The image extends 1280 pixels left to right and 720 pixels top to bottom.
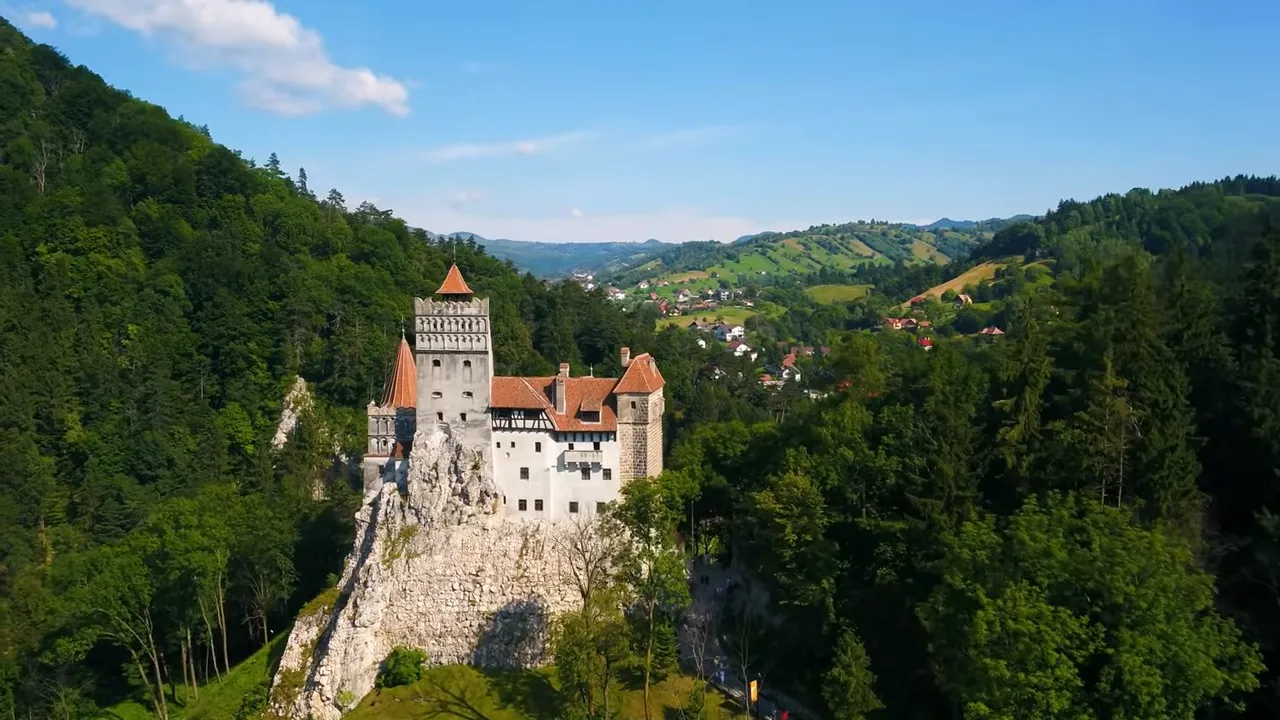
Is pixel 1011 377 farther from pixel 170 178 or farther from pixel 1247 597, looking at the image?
pixel 170 178

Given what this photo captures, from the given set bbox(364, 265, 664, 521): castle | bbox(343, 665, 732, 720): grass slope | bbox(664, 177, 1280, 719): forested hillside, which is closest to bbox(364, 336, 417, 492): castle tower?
bbox(364, 265, 664, 521): castle

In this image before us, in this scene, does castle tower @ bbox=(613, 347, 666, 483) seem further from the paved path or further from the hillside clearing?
the hillside clearing

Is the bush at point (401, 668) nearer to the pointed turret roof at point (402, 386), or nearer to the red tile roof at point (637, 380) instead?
the pointed turret roof at point (402, 386)

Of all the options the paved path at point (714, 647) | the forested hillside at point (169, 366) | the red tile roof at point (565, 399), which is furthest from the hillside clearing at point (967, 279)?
the red tile roof at point (565, 399)

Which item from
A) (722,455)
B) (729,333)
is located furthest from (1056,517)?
(729,333)

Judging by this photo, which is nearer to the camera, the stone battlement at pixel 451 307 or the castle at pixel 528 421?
the castle at pixel 528 421

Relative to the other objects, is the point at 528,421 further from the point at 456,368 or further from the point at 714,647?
the point at 714,647
